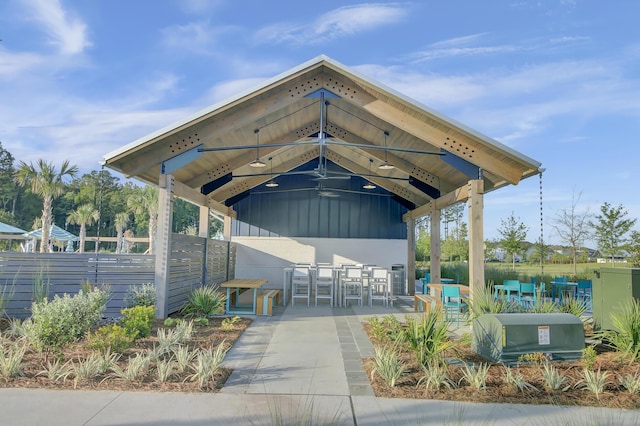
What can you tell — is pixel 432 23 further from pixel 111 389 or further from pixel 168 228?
pixel 111 389

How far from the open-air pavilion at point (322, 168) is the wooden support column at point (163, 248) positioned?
0.02m

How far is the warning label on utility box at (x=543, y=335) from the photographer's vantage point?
5242 millimetres

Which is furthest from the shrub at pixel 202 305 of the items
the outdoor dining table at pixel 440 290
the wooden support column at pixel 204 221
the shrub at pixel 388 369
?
the outdoor dining table at pixel 440 290

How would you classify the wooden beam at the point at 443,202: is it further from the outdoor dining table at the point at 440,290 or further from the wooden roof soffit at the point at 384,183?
the outdoor dining table at the point at 440,290

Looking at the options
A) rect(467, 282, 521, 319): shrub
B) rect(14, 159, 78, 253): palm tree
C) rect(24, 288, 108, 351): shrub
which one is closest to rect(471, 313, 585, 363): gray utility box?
rect(467, 282, 521, 319): shrub

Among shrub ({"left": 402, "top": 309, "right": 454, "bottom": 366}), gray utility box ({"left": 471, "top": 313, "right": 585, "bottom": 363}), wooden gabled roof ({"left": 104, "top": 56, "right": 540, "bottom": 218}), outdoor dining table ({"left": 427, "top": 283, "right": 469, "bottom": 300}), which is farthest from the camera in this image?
outdoor dining table ({"left": 427, "top": 283, "right": 469, "bottom": 300})

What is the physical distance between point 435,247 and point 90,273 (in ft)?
28.1

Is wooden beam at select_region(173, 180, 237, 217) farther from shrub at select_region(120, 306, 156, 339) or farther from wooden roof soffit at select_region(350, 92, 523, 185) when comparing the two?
wooden roof soffit at select_region(350, 92, 523, 185)

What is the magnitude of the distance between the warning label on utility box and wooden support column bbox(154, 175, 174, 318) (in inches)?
254

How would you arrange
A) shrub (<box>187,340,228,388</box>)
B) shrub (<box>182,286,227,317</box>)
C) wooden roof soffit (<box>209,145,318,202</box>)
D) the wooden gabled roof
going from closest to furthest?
1. shrub (<box>187,340,228,388</box>)
2. the wooden gabled roof
3. shrub (<box>182,286,227,317</box>)
4. wooden roof soffit (<box>209,145,318,202</box>)

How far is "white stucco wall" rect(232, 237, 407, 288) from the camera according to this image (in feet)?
50.0

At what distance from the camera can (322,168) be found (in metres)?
10.2

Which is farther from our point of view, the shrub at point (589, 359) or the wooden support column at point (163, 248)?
the wooden support column at point (163, 248)

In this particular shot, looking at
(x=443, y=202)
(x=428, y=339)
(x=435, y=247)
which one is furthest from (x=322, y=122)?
(x=435, y=247)
